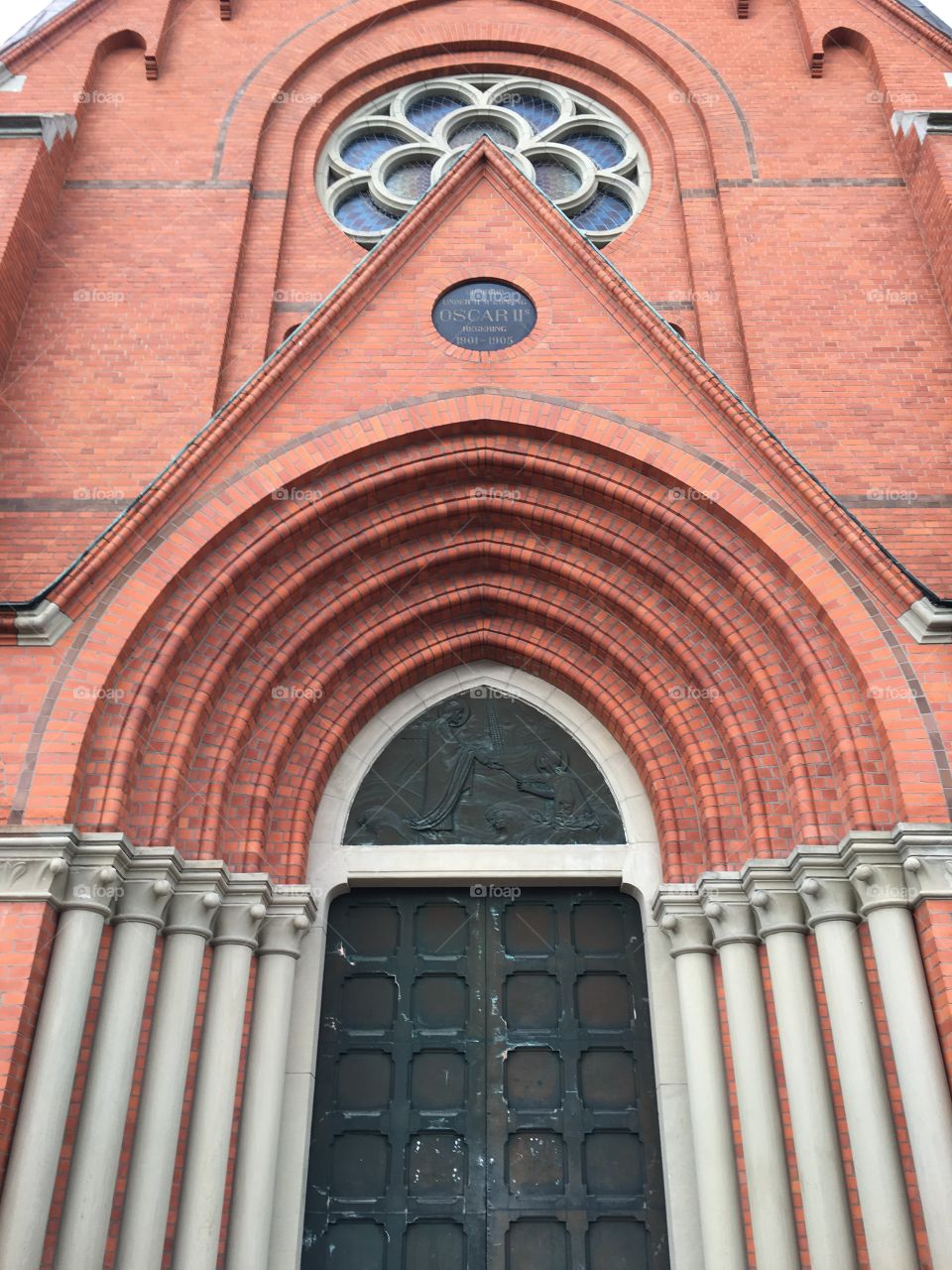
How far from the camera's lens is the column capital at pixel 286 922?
257 inches

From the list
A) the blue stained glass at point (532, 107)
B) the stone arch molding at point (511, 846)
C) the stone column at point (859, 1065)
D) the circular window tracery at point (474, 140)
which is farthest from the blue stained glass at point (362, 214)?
the stone column at point (859, 1065)

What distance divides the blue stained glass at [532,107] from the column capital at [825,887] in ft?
26.4

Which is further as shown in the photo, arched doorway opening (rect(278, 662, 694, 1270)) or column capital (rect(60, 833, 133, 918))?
arched doorway opening (rect(278, 662, 694, 1270))

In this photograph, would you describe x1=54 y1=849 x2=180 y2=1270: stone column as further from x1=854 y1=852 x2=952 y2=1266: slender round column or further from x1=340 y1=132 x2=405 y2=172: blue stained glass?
x1=340 y1=132 x2=405 y2=172: blue stained glass

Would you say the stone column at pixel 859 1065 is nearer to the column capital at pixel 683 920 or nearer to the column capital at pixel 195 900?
the column capital at pixel 683 920

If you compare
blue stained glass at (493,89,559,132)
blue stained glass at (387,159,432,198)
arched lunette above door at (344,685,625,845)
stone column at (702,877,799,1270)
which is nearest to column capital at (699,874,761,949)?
stone column at (702,877,799,1270)

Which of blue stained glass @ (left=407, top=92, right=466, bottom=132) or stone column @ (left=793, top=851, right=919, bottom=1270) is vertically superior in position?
blue stained glass @ (left=407, top=92, right=466, bottom=132)

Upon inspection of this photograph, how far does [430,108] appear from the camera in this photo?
1104 centimetres

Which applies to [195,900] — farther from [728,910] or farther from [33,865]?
[728,910]

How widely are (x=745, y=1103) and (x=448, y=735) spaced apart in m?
3.10

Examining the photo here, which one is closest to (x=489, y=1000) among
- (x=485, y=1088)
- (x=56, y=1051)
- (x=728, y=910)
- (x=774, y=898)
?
(x=485, y=1088)

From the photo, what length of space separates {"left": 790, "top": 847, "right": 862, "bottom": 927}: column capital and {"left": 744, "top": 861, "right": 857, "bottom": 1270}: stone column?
6.5 inches

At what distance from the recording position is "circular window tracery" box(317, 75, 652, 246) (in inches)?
398

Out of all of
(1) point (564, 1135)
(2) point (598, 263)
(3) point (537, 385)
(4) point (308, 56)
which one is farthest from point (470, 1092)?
(4) point (308, 56)
